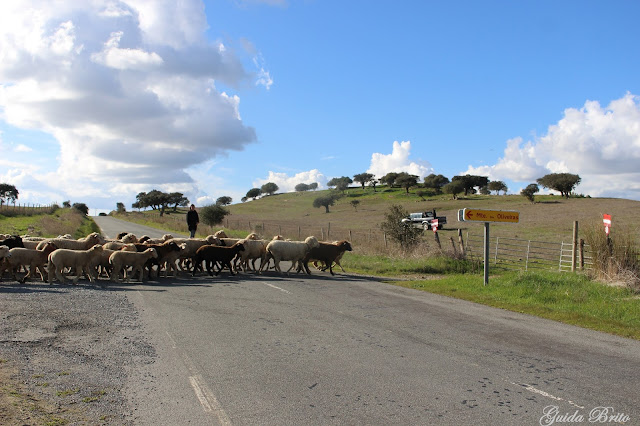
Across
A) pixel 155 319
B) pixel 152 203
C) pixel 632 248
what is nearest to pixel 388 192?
pixel 152 203

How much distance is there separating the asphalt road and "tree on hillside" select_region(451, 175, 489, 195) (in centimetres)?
9121

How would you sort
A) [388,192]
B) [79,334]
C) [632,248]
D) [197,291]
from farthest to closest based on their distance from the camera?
[388,192], [632,248], [197,291], [79,334]

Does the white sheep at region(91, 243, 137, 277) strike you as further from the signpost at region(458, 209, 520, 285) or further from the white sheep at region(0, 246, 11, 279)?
the signpost at region(458, 209, 520, 285)

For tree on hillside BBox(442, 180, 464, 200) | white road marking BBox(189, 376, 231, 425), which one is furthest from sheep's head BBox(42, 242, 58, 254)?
tree on hillside BBox(442, 180, 464, 200)

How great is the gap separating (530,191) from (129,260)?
8303 centimetres

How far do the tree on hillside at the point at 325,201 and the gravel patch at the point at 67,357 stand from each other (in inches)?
3030

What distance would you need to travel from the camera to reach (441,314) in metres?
11.3

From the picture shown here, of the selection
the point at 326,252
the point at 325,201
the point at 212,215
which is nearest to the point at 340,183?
the point at 325,201

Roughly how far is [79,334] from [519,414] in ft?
23.2

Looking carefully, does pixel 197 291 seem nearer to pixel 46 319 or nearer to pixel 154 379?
pixel 46 319

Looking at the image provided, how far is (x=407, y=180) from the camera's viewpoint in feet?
357

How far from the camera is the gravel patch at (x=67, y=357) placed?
5.08 metres

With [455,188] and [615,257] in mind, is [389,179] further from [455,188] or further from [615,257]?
[615,257]

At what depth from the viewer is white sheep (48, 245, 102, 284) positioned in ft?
47.2
